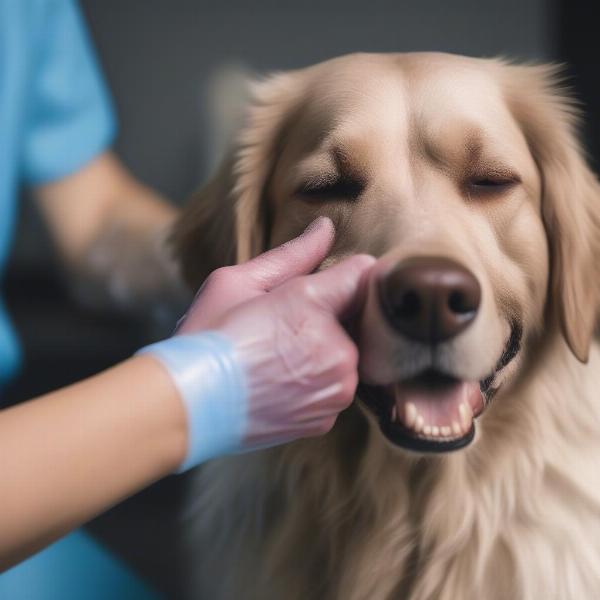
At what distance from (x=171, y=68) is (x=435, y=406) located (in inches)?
67.9

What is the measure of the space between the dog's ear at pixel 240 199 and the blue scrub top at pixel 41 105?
31 centimetres

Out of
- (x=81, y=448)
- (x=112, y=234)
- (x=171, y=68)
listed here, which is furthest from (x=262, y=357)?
(x=171, y=68)

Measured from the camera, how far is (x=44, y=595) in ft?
3.33

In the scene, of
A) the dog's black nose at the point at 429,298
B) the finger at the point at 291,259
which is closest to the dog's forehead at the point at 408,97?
the finger at the point at 291,259

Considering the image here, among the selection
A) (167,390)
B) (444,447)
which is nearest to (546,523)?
(444,447)

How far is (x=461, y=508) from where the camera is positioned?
895 millimetres

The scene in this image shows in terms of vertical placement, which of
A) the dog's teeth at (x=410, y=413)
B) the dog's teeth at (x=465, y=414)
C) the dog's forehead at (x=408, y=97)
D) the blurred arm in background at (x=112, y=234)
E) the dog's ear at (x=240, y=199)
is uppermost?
the dog's forehead at (x=408, y=97)

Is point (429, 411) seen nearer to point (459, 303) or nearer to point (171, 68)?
point (459, 303)

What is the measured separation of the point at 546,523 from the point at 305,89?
0.59m

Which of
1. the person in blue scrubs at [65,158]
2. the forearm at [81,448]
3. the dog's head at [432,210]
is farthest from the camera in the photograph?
the person in blue scrubs at [65,158]

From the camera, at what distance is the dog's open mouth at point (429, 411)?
2.34 feet

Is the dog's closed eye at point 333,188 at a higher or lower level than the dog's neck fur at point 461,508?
higher

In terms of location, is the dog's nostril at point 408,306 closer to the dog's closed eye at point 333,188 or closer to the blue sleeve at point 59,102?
the dog's closed eye at point 333,188

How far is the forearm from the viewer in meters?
0.56
